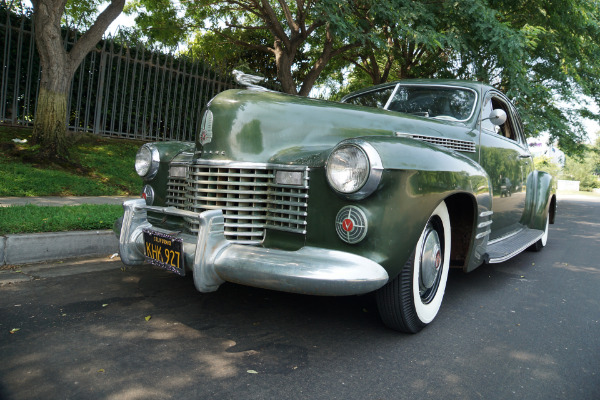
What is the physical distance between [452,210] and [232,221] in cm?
156

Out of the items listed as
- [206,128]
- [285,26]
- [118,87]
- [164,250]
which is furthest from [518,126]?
[285,26]

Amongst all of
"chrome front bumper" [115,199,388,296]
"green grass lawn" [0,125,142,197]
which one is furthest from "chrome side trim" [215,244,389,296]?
"green grass lawn" [0,125,142,197]

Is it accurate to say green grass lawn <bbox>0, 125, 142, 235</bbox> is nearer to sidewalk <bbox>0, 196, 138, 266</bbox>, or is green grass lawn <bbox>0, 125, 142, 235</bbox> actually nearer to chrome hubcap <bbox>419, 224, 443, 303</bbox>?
sidewalk <bbox>0, 196, 138, 266</bbox>

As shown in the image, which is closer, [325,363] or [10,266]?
[325,363]

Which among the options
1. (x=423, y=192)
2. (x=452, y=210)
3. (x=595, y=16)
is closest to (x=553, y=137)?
(x=595, y=16)

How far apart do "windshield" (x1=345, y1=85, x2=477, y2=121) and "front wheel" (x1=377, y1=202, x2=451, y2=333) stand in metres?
1.45

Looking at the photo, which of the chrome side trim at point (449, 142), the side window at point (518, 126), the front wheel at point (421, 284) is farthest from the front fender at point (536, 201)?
the front wheel at point (421, 284)

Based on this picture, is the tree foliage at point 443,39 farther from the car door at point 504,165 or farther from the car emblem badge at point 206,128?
the car emblem badge at point 206,128

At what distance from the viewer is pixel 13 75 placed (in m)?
8.36

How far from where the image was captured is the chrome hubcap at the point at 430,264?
2645 mm

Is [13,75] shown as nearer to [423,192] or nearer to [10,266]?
[10,266]

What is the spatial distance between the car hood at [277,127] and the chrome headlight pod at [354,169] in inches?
5.1

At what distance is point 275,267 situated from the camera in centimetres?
213

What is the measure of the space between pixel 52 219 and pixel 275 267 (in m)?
3.04
